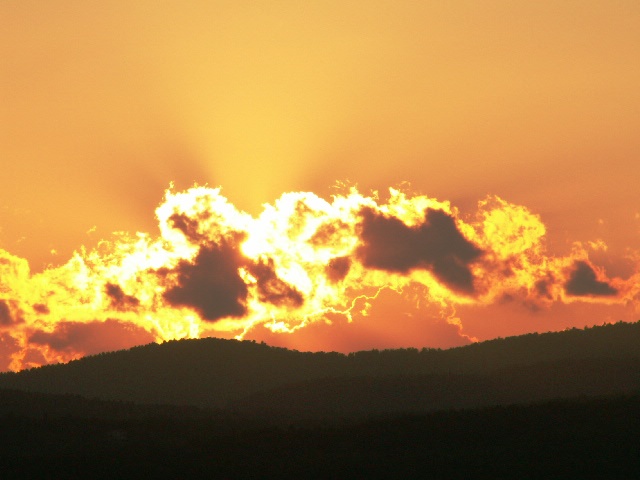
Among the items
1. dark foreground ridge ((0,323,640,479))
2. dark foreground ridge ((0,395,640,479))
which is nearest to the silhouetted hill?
dark foreground ridge ((0,323,640,479))

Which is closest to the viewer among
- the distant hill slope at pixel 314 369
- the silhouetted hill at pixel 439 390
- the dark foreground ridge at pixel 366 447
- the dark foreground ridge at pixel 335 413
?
the dark foreground ridge at pixel 366 447

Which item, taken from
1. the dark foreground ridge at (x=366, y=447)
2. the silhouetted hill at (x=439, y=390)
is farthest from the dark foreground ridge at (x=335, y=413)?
the silhouetted hill at (x=439, y=390)

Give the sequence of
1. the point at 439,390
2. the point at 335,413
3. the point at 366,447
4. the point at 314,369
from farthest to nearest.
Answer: the point at 314,369, the point at 439,390, the point at 335,413, the point at 366,447

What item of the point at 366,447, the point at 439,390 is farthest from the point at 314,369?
the point at 366,447

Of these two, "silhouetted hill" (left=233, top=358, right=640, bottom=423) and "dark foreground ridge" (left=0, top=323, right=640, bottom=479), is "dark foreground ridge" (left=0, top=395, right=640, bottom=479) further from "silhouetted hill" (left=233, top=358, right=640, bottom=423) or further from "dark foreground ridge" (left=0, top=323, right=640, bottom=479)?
"silhouetted hill" (left=233, top=358, right=640, bottom=423)

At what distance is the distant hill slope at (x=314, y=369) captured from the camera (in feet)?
447

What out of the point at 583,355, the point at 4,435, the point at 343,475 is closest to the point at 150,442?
the point at 4,435

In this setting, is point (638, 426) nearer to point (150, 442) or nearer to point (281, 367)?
point (150, 442)

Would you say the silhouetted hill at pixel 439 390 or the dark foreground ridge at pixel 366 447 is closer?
the dark foreground ridge at pixel 366 447

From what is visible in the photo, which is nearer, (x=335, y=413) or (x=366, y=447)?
(x=366, y=447)

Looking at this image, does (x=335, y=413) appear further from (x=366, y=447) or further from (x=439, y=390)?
(x=366, y=447)

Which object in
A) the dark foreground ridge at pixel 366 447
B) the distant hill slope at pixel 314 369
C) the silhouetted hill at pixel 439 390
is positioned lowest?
the dark foreground ridge at pixel 366 447

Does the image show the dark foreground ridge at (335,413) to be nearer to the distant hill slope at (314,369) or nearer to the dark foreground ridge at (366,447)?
the dark foreground ridge at (366,447)

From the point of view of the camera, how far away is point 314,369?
165 meters
